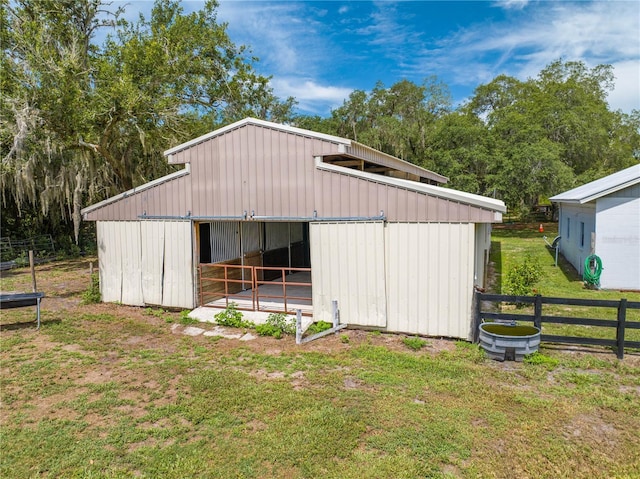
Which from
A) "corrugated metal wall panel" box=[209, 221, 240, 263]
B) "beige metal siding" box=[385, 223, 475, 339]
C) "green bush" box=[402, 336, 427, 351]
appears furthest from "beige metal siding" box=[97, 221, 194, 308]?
"green bush" box=[402, 336, 427, 351]

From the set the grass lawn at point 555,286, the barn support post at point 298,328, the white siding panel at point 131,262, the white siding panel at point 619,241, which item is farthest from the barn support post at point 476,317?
the white siding panel at point 131,262

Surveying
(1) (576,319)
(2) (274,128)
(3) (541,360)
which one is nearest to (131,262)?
(2) (274,128)

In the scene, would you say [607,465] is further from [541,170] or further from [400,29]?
[541,170]

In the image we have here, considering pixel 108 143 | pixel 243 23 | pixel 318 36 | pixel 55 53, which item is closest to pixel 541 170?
pixel 318 36

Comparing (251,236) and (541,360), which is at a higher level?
(251,236)

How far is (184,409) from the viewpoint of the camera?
514 centimetres

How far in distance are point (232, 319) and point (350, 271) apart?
272 cm

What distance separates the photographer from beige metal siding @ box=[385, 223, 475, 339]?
7.28 m

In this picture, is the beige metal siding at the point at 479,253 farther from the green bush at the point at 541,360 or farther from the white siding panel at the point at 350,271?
the white siding panel at the point at 350,271

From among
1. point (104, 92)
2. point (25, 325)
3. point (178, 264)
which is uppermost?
point (104, 92)

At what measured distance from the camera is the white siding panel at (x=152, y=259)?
10.0 m

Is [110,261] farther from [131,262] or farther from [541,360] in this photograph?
[541,360]

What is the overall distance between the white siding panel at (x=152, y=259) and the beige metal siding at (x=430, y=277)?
555 centimetres

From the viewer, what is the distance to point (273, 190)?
29.0 feet
